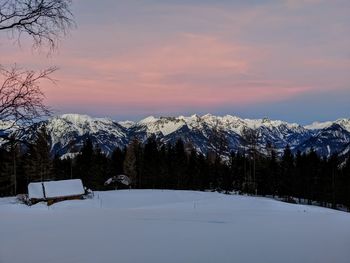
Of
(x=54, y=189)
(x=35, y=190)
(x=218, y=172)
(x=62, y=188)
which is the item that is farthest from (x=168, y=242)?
(x=218, y=172)

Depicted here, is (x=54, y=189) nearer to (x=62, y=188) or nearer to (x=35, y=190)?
(x=62, y=188)

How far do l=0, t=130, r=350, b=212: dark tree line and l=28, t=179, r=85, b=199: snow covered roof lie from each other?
104 ft

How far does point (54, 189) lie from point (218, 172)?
48691mm

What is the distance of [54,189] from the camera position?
41688 millimetres

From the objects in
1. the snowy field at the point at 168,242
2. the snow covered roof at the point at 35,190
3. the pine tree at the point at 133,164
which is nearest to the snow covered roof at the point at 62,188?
the snow covered roof at the point at 35,190

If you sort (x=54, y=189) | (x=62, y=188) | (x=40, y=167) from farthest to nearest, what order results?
1. (x=40, y=167)
2. (x=62, y=188)
3. (x=54, y=189)

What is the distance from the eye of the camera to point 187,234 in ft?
41.9

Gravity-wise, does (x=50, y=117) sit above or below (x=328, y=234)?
above

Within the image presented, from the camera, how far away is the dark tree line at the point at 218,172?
80.1 metres

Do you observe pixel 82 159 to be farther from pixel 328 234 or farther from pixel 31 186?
pixel 328 234

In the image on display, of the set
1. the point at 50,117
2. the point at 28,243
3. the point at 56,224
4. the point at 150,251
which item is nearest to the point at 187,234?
the point at 150,251

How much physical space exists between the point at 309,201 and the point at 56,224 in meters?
71.4

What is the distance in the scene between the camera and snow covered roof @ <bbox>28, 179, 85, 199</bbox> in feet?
134

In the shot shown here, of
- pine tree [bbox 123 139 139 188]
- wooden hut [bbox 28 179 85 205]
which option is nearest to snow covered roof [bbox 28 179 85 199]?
wooden hut [bbox 28 179 85 205]
